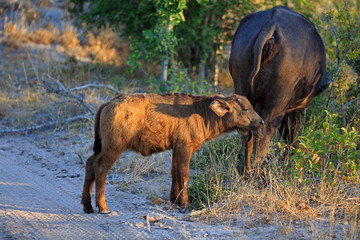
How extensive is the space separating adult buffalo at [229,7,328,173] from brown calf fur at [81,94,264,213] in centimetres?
61

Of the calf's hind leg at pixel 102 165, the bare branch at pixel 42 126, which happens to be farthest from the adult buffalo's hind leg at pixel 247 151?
the bare branch at pixel 42 126

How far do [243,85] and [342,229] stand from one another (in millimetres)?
2567

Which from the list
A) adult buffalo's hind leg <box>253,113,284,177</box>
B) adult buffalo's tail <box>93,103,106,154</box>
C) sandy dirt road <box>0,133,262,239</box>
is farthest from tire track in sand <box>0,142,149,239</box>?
adult buffalo's hind leg <box>253,113,284,177</box>

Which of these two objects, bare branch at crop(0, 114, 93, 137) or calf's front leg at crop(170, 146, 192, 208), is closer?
calf's front leg at crop(170, 146, 192, 208)

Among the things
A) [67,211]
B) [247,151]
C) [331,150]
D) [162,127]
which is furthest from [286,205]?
[67,211]

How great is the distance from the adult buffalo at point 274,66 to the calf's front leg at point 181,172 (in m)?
1.30

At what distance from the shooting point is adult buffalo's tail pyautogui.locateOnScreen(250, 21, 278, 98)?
19.4 ft

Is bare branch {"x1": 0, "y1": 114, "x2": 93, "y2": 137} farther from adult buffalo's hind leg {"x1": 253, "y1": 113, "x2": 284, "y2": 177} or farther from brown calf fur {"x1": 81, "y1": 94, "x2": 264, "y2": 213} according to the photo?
adult buffalo's hind leg {"x1": 253, "y1": 113, "x2": 284, "y2": 177}

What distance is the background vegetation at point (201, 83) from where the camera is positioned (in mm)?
5402

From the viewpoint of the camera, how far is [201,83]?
10758mm

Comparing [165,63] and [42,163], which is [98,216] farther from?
[165,63]

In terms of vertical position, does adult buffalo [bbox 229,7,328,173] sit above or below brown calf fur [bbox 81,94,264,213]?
above

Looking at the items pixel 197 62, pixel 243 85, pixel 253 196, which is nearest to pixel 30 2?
pixel 197 62

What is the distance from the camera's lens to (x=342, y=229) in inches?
188
